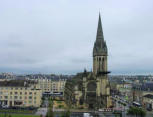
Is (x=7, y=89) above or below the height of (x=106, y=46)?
below

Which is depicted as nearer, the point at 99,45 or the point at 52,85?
the point at 99,45

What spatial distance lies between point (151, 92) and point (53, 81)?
2213 inches

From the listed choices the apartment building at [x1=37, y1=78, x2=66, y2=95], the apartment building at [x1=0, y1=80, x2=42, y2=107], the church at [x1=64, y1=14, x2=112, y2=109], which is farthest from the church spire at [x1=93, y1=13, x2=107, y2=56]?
the apartment building at [x1=37, y1=78, x2=66, y2=95]

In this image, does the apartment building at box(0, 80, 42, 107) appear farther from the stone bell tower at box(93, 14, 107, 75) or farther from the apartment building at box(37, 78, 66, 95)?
the apartment building at box(37, 78, 66, 95)

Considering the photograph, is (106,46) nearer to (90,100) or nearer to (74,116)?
(90,100)

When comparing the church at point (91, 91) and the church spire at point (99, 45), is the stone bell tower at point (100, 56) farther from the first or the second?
the church at point (91, 91)

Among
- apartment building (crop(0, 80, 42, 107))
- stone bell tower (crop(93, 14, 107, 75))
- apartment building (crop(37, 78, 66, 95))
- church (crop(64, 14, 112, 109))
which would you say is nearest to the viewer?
church (crop(64, 14, 112, 109))

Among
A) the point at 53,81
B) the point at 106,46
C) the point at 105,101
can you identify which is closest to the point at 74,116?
the point at 105,101

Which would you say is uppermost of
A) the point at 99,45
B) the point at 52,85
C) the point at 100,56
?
the point at 99,45

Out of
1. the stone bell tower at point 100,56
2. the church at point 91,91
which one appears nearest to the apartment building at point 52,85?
the stone bell tower at point 100,56

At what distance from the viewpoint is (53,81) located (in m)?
131

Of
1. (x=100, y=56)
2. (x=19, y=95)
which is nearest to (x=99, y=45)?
(x=100, y=56)

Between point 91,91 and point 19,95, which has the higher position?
point 91,91

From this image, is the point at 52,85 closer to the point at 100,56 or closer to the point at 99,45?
the point at 100,56
